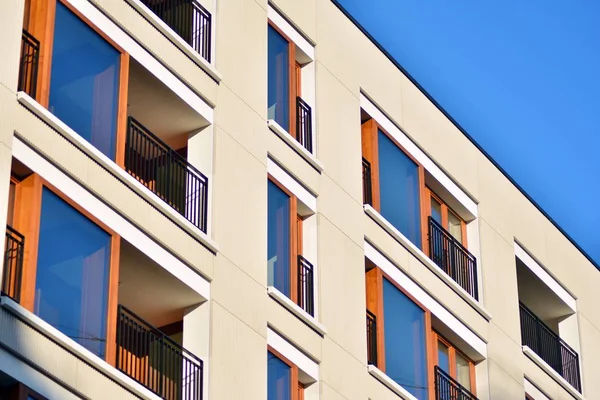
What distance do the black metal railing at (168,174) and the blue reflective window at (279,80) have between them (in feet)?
12.1

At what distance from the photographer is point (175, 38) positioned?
32.7 metres

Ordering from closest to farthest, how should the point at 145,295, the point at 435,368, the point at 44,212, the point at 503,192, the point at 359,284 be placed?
the point at 44,212, the point at 145,295, the point at 359,284, the point at 435,368, the point at 503,192

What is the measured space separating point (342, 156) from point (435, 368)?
5442 mm

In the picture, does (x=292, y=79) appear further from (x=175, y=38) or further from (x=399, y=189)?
(x=175, y=38)

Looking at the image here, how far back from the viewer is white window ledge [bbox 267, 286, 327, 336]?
1300 inches

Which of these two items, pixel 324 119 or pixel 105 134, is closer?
pixel 105 134

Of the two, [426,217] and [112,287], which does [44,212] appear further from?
[426,217]

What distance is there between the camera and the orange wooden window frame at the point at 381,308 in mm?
36875

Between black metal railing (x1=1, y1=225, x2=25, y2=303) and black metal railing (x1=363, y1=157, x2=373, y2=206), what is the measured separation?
12.7 meters

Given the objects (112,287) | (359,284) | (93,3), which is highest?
(93,3)

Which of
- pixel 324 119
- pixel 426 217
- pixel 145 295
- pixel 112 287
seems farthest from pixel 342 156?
pixel 112 287

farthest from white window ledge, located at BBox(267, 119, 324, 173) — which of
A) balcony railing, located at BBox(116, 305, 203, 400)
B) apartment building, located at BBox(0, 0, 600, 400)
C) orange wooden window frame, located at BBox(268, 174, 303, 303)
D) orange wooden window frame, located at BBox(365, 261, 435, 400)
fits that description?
balcony railing, located at BBox(116, 305, 203, 400)

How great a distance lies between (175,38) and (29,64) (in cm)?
447

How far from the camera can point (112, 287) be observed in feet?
94.3
